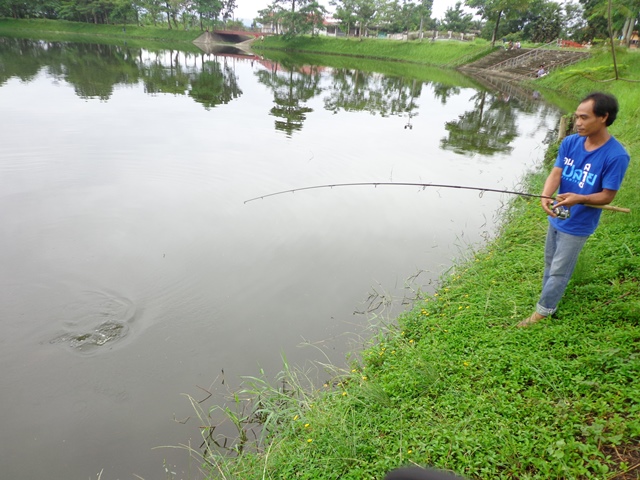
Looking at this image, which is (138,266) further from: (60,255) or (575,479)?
(575,479)

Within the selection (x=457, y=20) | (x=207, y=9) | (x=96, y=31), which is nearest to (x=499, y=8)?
(x=457, y=20)

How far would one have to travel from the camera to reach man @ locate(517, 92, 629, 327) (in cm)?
281

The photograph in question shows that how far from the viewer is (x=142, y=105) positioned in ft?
49.5

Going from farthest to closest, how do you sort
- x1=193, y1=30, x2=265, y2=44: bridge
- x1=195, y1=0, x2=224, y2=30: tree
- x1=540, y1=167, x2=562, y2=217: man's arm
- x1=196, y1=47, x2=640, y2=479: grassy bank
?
1. x1=193, y1=30, x2=265, y2=44: bridge
2. x1=195, y1=0, x2=224, y2=30: tree
3. x1=540, y1=167, x2=562, y2=217: man's arm
4. x1=196, y1=47, x2=640, y2=479: grassy bank

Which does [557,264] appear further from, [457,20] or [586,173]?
[457,20]

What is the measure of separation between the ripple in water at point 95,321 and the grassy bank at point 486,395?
1.72 metres

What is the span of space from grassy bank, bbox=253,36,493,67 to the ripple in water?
43.3 m

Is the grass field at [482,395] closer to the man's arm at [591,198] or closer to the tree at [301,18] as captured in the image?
the man's arm at [591,198]

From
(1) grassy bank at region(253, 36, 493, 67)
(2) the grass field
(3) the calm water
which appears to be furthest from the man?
(1) grassy bank at region(253, 36, 493, 67)

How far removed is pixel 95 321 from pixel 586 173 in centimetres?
501

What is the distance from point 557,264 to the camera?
3262 mm

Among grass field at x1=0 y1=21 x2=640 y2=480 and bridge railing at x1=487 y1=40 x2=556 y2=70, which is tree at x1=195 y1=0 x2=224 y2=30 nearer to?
bridge railing at x1=487 y1=40 x2=556 y2=70

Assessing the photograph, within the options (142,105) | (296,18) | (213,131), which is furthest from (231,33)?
(213,131)

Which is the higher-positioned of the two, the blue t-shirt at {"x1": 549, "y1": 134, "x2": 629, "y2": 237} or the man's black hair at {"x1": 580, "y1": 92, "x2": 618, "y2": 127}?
the man's black hair at {"x1": 580, "y1": 92, "x2": 618, "y2": 127}
